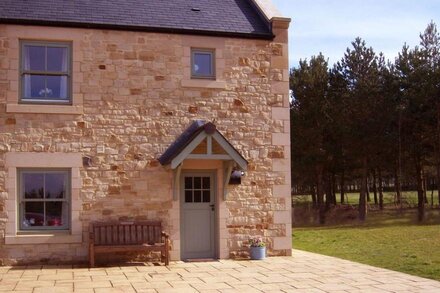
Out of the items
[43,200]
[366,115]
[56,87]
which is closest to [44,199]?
[43,200]

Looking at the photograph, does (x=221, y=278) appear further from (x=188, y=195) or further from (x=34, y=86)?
(x=34, y=86)

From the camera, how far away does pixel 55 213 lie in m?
11.5

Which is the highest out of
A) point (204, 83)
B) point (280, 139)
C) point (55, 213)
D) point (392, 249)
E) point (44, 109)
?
point (204, 83)

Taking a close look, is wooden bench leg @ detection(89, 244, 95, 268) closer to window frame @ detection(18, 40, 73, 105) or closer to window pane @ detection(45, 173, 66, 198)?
window pane @ detection(45, 173, 66, 198)

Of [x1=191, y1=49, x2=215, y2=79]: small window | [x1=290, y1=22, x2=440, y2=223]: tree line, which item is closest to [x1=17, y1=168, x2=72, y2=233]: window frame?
[x1=191, y1=49, x2=215, y2=79]: small window

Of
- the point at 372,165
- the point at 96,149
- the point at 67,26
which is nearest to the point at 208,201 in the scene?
the point at 96,149

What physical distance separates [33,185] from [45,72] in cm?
248

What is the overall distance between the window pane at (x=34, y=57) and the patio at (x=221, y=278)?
4.32m

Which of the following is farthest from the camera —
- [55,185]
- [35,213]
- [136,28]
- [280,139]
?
[280,139]

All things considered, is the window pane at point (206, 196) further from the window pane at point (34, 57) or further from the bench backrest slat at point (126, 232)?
the window pane at point (34, 57)

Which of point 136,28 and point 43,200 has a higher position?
point 136,28

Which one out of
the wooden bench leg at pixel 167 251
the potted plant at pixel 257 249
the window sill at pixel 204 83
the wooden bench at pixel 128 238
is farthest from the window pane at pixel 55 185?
the potted plant at pixel 257 249

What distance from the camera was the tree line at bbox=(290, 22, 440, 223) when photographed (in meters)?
27.3

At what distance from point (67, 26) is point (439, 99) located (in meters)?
20.4
